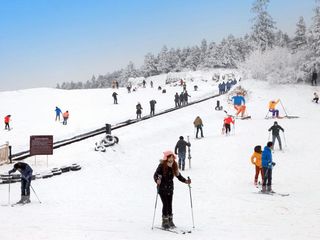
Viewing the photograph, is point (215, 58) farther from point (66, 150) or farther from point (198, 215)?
point (198, 215)

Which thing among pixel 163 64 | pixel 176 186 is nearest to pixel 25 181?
pixel 176 186

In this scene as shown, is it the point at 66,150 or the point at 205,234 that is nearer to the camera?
the point at 205,234

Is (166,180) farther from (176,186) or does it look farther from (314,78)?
(314,78)

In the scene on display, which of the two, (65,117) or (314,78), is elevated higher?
(314,78)

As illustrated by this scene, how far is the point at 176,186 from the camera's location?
16.8 meters

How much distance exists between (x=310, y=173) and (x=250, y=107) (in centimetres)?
2311

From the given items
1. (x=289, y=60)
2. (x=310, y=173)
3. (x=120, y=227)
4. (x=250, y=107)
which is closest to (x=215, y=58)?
(x=289, y=60)

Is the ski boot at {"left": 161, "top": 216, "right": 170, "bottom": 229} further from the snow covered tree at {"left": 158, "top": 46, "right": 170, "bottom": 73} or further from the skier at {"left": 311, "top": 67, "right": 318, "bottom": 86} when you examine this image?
the snow covered tree at {"left": 158, "top": 46, "right": 170, "bottom": 73}

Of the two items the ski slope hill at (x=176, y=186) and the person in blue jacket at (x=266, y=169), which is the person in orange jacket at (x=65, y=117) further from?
the person in blue jacket at (x=266, y=169)

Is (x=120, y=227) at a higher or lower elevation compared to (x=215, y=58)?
lower

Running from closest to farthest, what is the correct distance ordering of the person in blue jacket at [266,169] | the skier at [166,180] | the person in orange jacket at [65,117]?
1. the skier at [166,180]
2. the person in blue jacket at [266,169]
3. the person in orange jacket at [65,117]

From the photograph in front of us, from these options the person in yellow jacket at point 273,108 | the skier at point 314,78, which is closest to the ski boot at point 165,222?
the person in yellow jacket at point 273,108

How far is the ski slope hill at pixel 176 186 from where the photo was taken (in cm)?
982

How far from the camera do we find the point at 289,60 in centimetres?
5000
